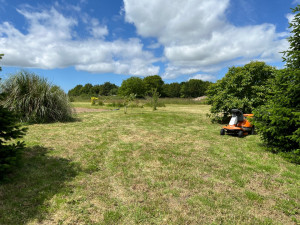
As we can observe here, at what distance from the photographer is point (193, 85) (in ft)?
235

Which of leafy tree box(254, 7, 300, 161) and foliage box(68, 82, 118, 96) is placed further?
foliage box(68, 82, 118, 96)

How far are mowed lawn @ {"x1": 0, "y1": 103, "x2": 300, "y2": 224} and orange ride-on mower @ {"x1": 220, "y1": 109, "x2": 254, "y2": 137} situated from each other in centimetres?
166

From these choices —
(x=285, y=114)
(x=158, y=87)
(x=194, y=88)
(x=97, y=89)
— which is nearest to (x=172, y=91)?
(x=158, y=87)

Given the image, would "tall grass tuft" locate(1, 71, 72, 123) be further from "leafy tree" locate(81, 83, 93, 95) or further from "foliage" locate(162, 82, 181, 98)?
"leafy tree" locate(81, 83, 93, 95)

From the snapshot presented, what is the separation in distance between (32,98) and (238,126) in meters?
9.72

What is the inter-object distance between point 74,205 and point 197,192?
1.93m

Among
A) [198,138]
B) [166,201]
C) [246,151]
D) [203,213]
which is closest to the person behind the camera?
[203,213]

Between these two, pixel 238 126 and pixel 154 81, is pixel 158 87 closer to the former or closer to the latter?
pixel 154 81

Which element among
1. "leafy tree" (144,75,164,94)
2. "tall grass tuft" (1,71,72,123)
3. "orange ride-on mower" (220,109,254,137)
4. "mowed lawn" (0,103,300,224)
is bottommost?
"mowed lawn" (0,103,300,224)

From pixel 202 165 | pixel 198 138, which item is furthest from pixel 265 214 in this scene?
pixel 198 138

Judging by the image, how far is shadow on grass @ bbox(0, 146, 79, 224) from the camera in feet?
7.14

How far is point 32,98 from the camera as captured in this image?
327 inches

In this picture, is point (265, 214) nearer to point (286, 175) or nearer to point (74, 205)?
point (286, 175)

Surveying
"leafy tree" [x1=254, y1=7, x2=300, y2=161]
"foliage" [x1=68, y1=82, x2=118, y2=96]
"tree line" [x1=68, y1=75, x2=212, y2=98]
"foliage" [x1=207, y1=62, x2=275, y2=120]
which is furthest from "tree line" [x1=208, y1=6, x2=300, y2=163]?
"foliage" [x1=68, y1=82, x2=118, y2=96]
